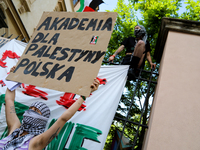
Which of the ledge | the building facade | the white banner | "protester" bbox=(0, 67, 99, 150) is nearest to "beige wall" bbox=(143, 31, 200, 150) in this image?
the ledge

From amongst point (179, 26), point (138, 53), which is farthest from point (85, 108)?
point (179, 26)

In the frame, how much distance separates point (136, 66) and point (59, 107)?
1.94 meters

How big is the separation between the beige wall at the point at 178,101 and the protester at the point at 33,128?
1.53 m

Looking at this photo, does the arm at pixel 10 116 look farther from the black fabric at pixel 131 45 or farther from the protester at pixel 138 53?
the black fabric at pixel 131 45

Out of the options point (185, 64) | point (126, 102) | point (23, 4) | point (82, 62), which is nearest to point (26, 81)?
point (82, 62)

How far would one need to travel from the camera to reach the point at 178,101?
2912mm

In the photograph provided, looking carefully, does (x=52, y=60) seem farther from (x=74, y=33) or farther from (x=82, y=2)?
(x=82, y=2)

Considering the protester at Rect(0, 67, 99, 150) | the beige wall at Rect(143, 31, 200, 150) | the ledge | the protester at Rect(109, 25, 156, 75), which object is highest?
the ledge

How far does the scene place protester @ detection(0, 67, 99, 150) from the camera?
5.65 feet

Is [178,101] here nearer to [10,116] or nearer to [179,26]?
[179,26]

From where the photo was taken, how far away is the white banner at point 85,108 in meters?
2.61

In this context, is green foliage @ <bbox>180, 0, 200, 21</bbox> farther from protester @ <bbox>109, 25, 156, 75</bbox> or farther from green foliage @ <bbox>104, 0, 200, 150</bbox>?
protester @ <bbox>109, 25, 156, 75</bbox>

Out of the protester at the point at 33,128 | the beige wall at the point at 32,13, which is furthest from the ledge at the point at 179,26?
the beige wall at the point at 32,13

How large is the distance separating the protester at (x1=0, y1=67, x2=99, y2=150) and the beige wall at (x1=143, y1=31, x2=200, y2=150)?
5.03 ft
